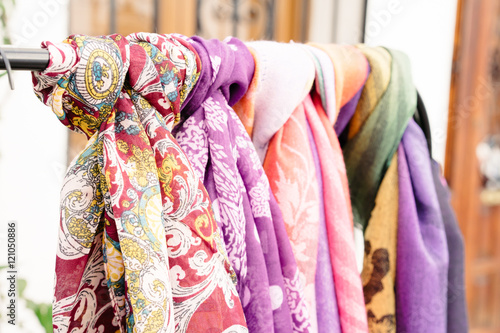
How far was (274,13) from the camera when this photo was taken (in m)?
1.20

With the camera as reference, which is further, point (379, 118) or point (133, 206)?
point (379, 118)

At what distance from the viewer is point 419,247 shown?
21.3 inches

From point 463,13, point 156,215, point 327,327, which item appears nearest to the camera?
point 156,215

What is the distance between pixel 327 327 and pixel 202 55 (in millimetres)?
320

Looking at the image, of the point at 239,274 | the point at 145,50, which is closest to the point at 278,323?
the point at 239,274

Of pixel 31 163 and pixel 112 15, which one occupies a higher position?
pixel 112 15

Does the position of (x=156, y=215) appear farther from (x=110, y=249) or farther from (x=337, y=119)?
(x=337, y=119)

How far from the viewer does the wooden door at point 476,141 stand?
1652mm

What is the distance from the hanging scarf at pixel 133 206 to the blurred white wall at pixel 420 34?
2.54 ft

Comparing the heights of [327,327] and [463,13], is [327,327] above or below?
below

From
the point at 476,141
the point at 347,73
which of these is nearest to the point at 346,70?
the point at 347,73

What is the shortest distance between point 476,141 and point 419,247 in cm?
142

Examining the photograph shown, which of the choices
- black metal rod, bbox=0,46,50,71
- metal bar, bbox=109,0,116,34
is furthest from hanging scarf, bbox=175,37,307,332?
metal bar, bbox=109,0,116,34

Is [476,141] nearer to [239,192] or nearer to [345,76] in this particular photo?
[345,76]
